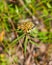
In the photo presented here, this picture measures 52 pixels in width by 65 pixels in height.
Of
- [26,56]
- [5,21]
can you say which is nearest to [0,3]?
[5,21]

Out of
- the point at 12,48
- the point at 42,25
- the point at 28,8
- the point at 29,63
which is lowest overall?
the point at 29,63

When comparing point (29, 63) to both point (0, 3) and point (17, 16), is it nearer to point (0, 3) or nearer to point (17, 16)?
point (17, 16)

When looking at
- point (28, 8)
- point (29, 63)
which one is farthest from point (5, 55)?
point (28, 8)

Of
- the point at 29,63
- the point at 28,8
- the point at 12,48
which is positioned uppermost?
the point at 28,8

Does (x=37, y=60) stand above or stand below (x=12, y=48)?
below

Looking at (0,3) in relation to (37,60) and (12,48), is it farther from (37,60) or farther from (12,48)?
(37,60)

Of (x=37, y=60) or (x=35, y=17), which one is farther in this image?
(x=35, y=17)

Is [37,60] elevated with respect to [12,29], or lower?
lower

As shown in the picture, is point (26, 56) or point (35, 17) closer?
point (26, 56)
